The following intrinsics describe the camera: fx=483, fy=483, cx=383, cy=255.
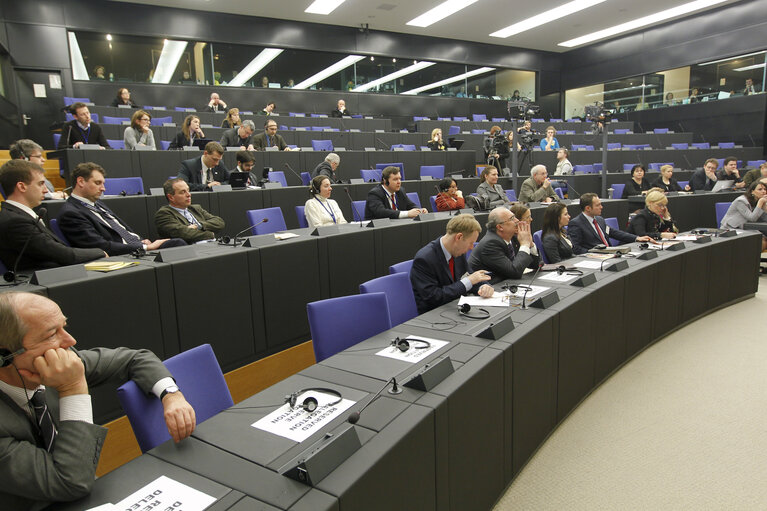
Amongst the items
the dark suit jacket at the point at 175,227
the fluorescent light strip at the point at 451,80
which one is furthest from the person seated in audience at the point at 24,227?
the fluorescent light strip at the point at 451,80

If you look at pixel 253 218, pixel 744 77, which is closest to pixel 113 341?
pixel 253 218

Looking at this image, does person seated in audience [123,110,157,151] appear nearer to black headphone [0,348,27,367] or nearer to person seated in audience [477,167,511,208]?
person seated in audience [477,167,511,208]

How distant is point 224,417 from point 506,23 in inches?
516

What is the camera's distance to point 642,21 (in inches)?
491

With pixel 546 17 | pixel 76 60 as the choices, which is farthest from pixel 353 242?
pixel 546 17

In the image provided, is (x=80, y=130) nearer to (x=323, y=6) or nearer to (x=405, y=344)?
(x=405, y=344)

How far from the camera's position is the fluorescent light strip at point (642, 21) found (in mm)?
11445

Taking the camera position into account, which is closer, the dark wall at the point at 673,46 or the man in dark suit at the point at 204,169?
the man in dark suit at the point at 204,169

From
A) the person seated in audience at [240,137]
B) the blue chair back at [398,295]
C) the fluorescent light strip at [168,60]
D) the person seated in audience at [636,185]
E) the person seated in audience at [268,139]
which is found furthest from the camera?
the fluorescent light strip at [168,60]

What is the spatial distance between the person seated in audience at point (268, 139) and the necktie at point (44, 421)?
5.47m

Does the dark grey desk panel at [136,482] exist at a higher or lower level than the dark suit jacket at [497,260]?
lower

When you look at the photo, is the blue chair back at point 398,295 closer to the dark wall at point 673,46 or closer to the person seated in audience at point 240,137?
the person seated in audience at point 240,137

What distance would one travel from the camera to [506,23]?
1224 centimetres

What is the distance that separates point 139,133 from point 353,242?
3.56m
